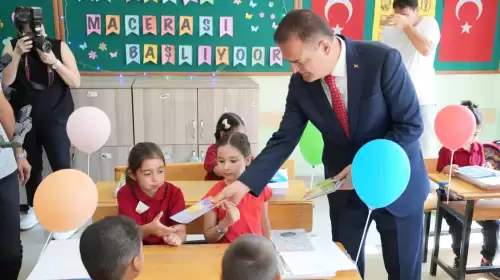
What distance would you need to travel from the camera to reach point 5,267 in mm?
2035

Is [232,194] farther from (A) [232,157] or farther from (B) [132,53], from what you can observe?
(B) [132,53]

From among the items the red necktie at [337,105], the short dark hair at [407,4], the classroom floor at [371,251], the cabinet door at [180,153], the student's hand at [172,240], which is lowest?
the classroom floor at [371,251]

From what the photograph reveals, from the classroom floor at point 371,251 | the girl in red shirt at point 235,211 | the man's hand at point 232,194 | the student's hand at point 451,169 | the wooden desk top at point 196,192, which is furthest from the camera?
the classroom floor at point 371,251

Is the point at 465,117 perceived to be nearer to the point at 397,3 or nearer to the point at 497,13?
the point at 397,3

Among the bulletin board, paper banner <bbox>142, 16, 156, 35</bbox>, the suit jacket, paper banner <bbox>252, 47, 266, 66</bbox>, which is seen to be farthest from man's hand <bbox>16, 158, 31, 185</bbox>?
paper banner <bbox>252, 47, 266, 66</bbox>

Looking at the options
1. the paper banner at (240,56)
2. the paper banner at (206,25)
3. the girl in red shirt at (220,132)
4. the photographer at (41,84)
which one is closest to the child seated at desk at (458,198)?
the girl in red shirt at (220,132)

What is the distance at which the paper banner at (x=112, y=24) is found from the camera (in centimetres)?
429

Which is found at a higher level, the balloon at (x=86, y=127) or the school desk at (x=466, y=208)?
the balloon at (x=86, y=127)

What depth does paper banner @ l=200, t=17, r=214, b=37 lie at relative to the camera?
14.4 feet

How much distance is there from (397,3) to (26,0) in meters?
3.05

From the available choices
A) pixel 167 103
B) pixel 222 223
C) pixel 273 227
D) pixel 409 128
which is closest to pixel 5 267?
pixel 222 223

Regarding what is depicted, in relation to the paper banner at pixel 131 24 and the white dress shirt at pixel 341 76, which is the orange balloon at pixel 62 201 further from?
the paper banner at pixel 131 24

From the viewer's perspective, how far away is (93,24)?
169 inches

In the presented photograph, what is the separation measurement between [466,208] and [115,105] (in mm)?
2711
